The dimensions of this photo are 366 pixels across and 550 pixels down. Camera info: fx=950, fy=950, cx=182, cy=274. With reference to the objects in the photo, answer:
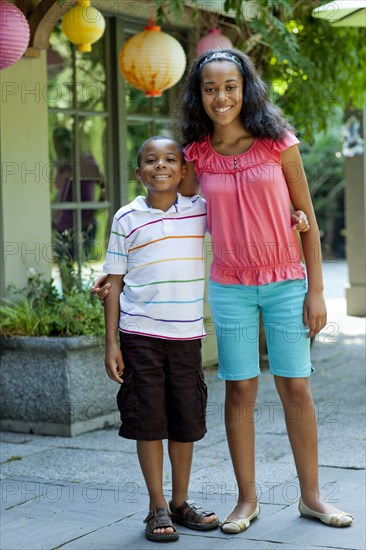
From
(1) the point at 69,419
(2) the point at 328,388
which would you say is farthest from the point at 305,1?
(1) the point at 69,419

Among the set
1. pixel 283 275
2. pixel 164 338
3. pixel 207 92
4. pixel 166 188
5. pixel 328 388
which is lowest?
pixel 328 388

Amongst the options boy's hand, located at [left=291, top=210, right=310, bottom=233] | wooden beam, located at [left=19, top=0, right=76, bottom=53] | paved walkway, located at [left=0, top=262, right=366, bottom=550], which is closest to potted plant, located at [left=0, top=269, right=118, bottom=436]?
paved walkway, located at [left=0, top=262, right=366, bottom=550]

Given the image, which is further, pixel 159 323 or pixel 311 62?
pixel 311 62

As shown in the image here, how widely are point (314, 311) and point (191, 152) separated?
79cm

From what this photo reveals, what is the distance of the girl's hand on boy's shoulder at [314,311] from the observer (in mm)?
3674

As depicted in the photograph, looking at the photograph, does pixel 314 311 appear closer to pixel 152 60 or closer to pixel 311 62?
pixel 152 60

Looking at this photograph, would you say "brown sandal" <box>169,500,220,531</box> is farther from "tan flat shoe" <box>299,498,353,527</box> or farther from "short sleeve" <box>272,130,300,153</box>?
"short sleeve" <box>272,130,300,153</box>

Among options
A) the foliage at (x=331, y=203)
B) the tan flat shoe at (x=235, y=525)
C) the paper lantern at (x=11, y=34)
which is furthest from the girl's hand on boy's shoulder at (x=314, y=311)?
the foliage at (x=331, y=203)

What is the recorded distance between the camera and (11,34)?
16.2ft

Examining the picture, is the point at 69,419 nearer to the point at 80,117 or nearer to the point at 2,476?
the point at 2,476

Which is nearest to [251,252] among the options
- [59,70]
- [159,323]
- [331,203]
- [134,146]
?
[159,323]

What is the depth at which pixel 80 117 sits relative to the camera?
6848 mm

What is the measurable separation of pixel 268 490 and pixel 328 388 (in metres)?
2.57

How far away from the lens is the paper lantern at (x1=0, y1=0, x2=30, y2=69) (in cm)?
493
